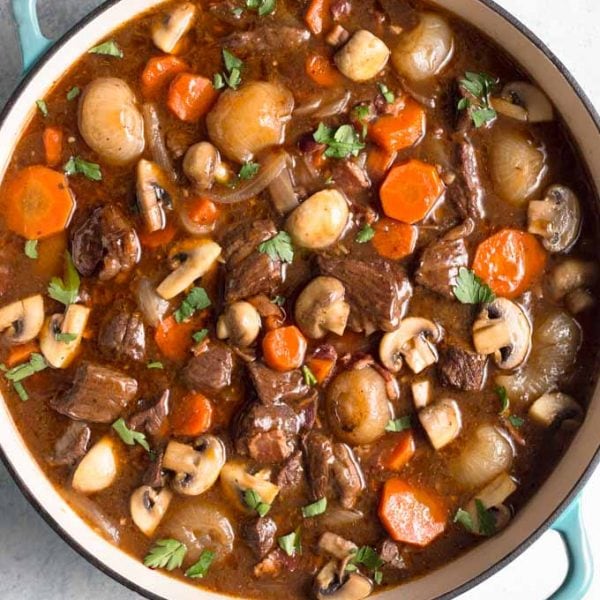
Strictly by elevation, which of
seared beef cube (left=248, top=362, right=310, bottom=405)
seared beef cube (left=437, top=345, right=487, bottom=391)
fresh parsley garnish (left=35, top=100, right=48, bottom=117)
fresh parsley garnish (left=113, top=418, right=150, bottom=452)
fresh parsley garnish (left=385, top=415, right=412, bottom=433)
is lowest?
fresh parsley garnish (left=113, top=418, right=150, bottom=452)

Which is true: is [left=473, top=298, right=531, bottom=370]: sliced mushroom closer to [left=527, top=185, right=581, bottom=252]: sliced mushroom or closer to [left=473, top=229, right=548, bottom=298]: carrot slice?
[left=473, top=229, right=548, bottom=298]: carrot slice

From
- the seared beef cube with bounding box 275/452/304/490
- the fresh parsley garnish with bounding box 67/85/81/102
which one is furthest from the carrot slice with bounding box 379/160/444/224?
the fresh parsley garnish with bounding box 67/85/81/102

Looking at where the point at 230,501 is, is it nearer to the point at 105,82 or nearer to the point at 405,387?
the point at 405,387

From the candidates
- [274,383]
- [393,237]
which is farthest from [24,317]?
[393,237]

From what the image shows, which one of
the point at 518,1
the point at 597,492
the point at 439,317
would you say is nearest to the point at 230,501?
Result: the point at 439,317

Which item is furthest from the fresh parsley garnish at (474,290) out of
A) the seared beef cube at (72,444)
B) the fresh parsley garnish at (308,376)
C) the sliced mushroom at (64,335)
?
the seared beef cube at (72,444)

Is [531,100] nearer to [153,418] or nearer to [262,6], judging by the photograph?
[262,6]
